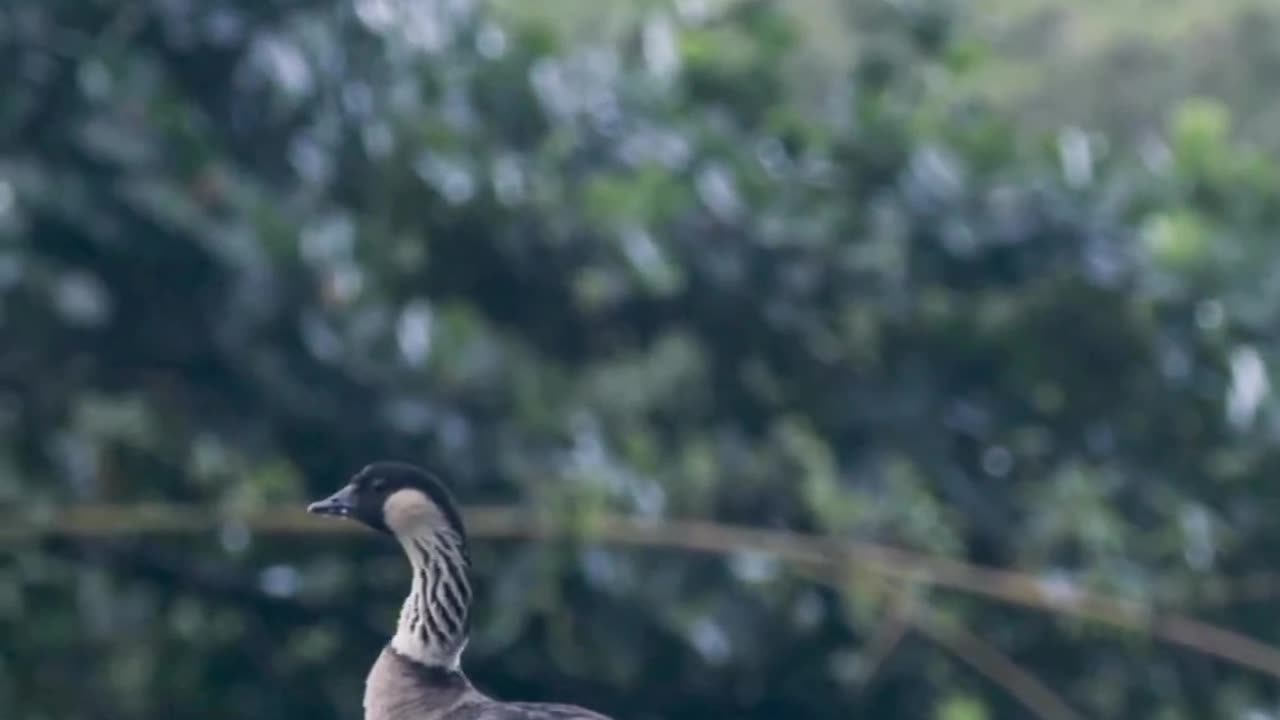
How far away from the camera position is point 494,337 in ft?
11.9

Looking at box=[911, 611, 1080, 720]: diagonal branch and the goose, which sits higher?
the goose

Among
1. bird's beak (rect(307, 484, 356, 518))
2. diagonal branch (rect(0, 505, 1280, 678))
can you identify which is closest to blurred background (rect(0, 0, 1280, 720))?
diagonal branch (rect(0, 505, 1280, 678))

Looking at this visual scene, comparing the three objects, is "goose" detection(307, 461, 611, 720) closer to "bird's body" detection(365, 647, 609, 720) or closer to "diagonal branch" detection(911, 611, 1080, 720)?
"bird's body" detection(365, 647, 609, 720)

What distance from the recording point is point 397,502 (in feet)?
5.99

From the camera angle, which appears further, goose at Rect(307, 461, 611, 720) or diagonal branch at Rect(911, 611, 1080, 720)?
diagonal branch at Rect(911, 611, 1080, 720)

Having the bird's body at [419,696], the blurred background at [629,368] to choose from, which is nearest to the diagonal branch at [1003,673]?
the blurred background at [629,368]

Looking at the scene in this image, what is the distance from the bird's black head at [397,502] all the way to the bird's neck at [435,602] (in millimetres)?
11

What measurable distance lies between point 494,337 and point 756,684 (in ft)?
2.02

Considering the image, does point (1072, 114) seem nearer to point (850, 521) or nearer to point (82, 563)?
point (850, 521)

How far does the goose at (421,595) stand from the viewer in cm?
179

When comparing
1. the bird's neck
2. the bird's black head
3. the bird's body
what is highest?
the bird's black head

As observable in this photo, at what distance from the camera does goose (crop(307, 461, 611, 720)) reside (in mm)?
1794

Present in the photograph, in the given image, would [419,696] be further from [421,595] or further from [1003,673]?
[1003,673]

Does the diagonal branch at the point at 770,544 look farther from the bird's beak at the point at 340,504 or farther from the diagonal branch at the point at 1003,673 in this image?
the bird's beak at the point at 340,504
